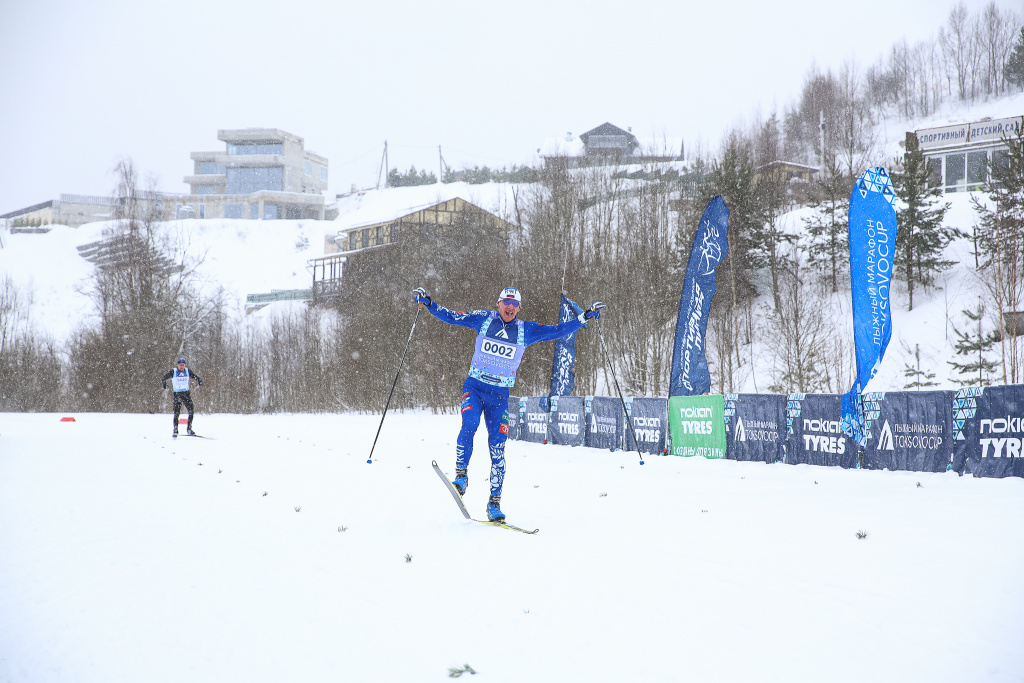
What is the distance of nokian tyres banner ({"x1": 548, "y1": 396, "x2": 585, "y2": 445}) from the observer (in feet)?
57.2

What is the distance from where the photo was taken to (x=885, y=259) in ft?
36.8

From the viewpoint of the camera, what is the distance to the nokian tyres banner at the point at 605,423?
16094 millimetres

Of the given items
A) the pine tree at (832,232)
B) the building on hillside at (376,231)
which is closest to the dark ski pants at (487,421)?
the pine tree at (832,232)

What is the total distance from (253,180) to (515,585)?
109329mm

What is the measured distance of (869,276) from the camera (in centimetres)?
1112

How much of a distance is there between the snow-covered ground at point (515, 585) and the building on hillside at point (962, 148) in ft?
126

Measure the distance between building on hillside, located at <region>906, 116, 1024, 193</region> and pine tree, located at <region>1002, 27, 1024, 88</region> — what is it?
15.3m

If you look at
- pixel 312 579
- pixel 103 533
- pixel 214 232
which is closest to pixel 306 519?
pixel 103 533

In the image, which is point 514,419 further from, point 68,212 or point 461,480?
point 68,212

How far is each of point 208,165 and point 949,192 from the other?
331 feet

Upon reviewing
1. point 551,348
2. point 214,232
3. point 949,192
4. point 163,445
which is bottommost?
point 163,445

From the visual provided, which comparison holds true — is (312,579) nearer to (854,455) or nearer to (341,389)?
(854,455)

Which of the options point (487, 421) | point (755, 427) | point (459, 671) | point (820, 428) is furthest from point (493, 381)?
point (755, 427)

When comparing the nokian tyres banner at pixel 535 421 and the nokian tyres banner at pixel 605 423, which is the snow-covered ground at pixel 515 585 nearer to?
the nokian tyres banner at pixel 605 423
